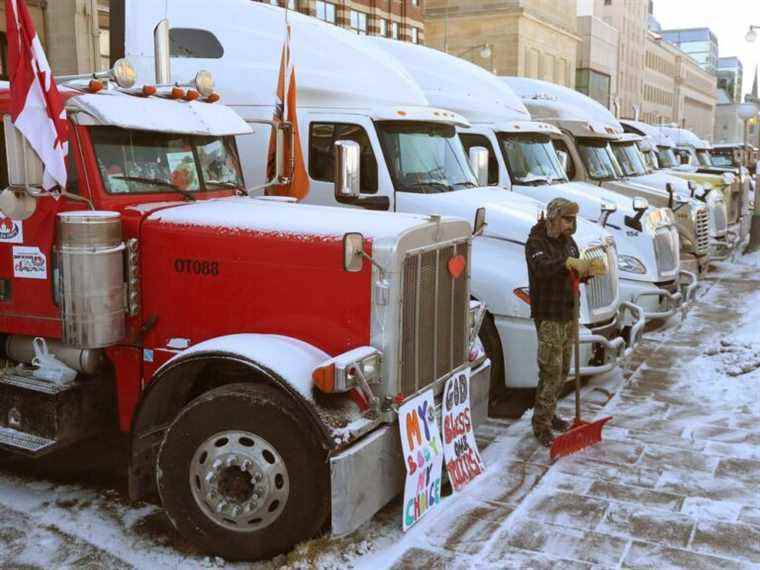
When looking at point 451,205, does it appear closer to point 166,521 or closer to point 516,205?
point 516,205

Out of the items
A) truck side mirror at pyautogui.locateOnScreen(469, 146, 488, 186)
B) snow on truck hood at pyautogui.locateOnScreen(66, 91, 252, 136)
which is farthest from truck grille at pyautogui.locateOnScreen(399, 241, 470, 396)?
truck side mirror at pyautogui.locateOnScreen(469, 146, 488, 186)

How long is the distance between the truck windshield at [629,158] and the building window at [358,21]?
90.6 feet

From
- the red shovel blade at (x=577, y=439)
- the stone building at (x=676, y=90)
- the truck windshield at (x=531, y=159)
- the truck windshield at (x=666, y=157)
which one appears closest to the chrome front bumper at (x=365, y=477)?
the red shovel blade at (x=577, y=439)

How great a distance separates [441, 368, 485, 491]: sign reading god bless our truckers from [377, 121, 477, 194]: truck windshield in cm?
288

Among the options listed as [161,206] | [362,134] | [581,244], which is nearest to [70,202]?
[161,206]

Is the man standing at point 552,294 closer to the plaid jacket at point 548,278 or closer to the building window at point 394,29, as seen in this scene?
the plaid jacket at point 548,278

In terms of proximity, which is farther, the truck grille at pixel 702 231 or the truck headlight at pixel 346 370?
the truck grille at pixel 702 231

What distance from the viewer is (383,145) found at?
26.8 feet

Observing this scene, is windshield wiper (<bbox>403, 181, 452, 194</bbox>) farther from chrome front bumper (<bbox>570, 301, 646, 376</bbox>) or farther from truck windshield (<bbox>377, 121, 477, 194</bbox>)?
chrome front bumper (<bbox>570, 301, 646, 376</bbox>)

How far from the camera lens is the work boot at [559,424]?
22.8 ft

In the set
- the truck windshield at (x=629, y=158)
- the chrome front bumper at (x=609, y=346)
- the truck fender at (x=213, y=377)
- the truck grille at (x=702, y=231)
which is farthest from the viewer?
the truck windshield at (x=629, y=158)

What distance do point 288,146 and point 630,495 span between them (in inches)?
149

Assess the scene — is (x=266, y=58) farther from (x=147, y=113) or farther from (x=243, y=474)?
(x=243, y=474)

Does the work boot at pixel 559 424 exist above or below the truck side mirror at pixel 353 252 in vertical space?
below
